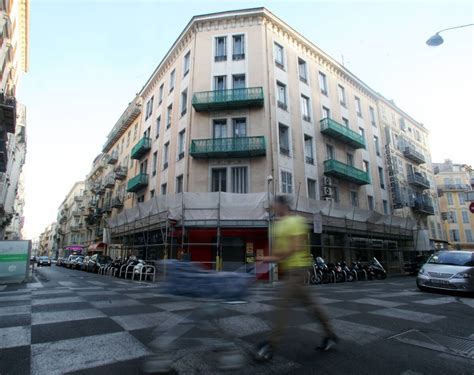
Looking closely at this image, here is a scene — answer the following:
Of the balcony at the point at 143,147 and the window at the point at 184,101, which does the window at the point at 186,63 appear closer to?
the window at the point at 184,101

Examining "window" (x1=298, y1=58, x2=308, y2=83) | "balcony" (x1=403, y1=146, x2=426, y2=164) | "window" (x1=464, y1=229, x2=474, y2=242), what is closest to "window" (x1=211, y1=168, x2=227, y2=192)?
"window" (x1=298, y1=58, x2=308, y2=83)

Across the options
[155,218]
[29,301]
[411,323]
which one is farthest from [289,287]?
[155,218]

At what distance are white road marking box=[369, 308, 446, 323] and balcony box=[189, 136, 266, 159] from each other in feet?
39.1

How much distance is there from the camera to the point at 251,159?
17.7 m

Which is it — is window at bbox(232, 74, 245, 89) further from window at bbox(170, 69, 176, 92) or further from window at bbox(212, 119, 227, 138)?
window at bbox(170, 69, 176, 92)

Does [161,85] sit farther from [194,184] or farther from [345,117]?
[345,117]

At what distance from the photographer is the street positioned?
10.2 feet

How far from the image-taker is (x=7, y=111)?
53.8 feet

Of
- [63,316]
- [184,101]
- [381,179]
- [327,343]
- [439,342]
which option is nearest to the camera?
[327,343]

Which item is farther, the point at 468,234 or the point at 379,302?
the point at 468,234

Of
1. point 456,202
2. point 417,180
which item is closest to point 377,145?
point 417,180

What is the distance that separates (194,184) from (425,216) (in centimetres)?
2770

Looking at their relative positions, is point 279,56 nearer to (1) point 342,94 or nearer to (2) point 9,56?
(1) point 342,94

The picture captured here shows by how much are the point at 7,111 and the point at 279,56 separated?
17723mm
